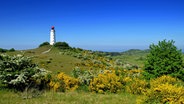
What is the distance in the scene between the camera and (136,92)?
17797mm

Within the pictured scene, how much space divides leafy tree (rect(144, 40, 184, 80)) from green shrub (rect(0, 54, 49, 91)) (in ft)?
38.8

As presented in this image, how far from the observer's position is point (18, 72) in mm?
16453

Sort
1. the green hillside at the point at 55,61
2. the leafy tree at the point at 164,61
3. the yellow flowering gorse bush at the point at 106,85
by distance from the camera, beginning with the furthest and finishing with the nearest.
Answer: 1. the green hillside at the point at 55,61
2. the leafy tree at the point at 164,61
3. the yellow flowering gorse bush at the point at 106,85

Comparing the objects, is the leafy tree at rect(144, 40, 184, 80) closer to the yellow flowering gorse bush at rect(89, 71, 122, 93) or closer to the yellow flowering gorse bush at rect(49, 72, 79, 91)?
the yellow flowering gorse bush at rect(89, 71, 122, 93)

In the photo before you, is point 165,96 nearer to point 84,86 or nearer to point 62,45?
point 84,86

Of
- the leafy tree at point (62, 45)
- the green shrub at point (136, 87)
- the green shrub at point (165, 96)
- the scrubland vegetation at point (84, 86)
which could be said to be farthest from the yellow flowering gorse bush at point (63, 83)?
the leafy tree at point (62, 45)

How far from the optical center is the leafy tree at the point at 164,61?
76.9 ft

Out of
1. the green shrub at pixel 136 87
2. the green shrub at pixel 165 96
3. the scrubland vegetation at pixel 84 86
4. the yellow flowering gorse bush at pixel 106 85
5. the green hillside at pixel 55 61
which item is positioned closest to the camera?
the green shrub at pixel 165 96

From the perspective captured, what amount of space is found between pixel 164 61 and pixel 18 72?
558 inches

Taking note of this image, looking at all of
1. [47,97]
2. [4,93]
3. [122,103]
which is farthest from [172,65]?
[4,93]

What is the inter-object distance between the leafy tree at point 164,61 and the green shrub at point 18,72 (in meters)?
11.8

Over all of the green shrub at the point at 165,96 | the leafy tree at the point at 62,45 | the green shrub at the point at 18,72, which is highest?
the leafy tree at the point at 62,45

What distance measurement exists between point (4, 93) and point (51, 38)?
50.0 metres

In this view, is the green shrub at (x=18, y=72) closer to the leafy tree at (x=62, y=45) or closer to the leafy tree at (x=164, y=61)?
the leafy tree at (x=164, y=61)
